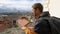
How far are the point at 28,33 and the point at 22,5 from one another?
795 millimetres

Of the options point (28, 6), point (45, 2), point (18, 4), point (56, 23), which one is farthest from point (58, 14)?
point (56, 23)

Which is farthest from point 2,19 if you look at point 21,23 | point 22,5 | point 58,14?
point 58,14

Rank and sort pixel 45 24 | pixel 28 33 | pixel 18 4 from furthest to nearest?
pixel 18 4
pixel 28 33
pixel 45 24

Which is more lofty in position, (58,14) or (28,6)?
(28,6)

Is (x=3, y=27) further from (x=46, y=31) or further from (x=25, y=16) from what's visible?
(x=46, y=31)

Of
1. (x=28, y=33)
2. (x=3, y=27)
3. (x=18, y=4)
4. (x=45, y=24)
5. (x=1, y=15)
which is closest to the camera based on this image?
(x=45, y=24)

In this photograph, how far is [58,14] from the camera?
2.48m

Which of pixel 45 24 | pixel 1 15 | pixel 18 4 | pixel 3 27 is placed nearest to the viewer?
pixel 45 24

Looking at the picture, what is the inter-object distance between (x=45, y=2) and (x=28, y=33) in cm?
92

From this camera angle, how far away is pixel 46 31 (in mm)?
1565

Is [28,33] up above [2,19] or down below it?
below

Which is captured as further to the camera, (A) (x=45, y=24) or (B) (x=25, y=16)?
(B) (x=25, y=16)

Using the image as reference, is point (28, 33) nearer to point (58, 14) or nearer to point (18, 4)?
point (18, 4)

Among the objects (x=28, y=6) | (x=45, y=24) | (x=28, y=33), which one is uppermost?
(x=28, y=6)
